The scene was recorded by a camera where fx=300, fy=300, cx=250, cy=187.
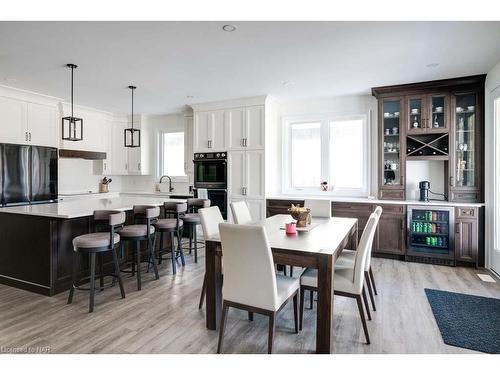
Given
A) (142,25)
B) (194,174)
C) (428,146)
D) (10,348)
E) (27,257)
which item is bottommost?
(10,348)

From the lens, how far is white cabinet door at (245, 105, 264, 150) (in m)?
5.15

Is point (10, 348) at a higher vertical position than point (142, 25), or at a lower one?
lower

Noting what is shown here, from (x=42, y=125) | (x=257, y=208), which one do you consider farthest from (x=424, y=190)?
(x=42, y=125)

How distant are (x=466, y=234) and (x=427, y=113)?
5.93 feet

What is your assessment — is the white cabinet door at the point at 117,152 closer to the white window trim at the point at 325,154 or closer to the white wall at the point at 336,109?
the white wall at the point at 336,109

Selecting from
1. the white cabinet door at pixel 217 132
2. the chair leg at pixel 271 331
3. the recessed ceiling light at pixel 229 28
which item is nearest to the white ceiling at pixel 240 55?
the recessed ceiling light at pixel 229 28

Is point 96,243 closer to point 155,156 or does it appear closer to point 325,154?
point 325,154

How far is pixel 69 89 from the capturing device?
187 inches

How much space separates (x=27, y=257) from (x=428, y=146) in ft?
17.8

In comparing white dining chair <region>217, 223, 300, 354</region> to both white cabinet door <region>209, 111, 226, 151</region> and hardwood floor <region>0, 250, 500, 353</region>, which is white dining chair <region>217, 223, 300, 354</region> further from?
white cabinet door <region>209, 111, 226, 151</region>

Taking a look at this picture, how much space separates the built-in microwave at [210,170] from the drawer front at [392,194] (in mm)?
2648

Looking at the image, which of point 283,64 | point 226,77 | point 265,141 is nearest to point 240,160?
point 265,141

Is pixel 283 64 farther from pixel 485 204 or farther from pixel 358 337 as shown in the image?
pixel 485 204

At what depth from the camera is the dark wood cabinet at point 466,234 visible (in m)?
4.07
